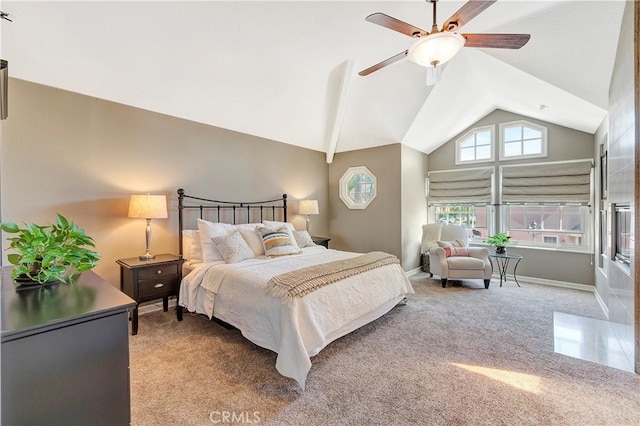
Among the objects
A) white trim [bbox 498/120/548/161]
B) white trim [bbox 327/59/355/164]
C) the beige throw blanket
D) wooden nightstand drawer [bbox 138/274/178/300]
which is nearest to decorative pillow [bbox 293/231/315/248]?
the beige throw blanket

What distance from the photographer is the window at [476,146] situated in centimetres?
534

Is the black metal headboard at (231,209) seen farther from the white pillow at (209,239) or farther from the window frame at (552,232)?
the window frame at (552,232)

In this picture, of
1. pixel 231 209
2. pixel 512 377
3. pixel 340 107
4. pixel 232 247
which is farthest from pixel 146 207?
pixel 512 377

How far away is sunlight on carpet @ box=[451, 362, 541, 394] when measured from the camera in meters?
2.02

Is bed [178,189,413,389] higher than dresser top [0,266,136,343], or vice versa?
dresser top [0,266,136,343]

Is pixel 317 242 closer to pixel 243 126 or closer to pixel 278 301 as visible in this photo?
pixel 243 126

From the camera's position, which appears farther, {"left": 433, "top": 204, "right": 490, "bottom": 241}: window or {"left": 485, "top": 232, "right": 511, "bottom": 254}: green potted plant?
{"left": 433, "top": 204, "right": 490, "bottom": 241}: window

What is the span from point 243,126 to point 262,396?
11.8ft

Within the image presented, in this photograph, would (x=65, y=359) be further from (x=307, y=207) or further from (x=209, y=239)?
(x=307, y=207)

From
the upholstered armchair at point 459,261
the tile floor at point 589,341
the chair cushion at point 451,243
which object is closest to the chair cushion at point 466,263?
the upholstered armchair at point 459,261

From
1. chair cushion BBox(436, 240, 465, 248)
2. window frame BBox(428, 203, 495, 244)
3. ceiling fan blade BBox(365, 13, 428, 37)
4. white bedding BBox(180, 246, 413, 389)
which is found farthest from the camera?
window frame BBox(428, 203, 495, 244)

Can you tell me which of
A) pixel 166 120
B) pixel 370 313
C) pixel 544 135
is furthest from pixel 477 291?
pixel 166 120

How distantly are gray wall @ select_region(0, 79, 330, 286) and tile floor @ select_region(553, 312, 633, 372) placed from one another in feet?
14.1

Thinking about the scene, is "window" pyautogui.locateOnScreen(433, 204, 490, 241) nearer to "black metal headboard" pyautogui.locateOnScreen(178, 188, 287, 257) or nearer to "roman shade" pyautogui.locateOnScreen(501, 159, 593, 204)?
"roman shade" pyautogui.locateOnScreen(501, 159, 593, 204)
